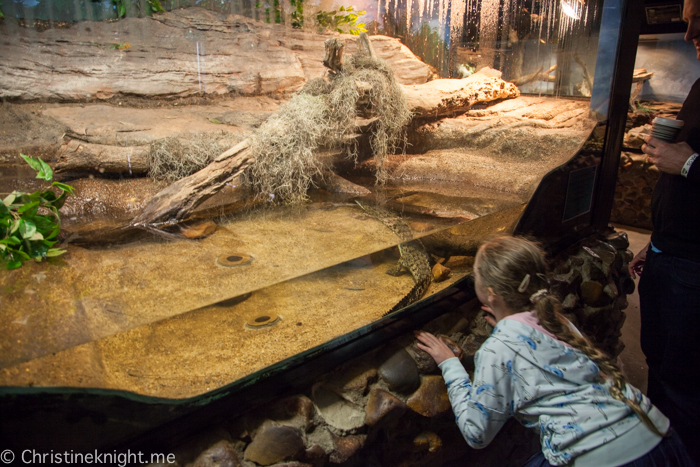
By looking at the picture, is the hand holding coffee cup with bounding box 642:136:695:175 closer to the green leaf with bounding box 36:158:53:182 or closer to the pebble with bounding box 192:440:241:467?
the pebble with bounding box 192:440:241:467

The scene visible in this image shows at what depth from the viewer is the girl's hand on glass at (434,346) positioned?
1691 mm

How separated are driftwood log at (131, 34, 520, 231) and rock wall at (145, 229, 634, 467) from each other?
6.51 feet

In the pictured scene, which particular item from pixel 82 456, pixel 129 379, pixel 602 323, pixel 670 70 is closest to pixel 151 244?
pixel 129 379

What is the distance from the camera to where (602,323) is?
2.82 metres

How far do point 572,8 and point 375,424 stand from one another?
344 centimetres

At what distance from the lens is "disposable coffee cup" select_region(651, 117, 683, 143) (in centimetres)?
187

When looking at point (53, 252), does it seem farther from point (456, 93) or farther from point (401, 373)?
point (456, 93)

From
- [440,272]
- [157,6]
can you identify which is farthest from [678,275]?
[157,6]

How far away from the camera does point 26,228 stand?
1.87 m

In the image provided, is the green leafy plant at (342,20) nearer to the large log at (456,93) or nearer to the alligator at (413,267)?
the large log at (456,93)

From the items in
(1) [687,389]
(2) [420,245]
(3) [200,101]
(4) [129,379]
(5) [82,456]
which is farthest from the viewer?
(3) [200,101]

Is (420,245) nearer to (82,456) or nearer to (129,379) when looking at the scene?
(129,379)

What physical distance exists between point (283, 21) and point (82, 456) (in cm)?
310

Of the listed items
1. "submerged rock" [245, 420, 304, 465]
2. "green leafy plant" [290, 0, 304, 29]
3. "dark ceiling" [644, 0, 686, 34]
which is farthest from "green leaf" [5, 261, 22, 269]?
"dark ceiling" [644, 0, 686, 34]
